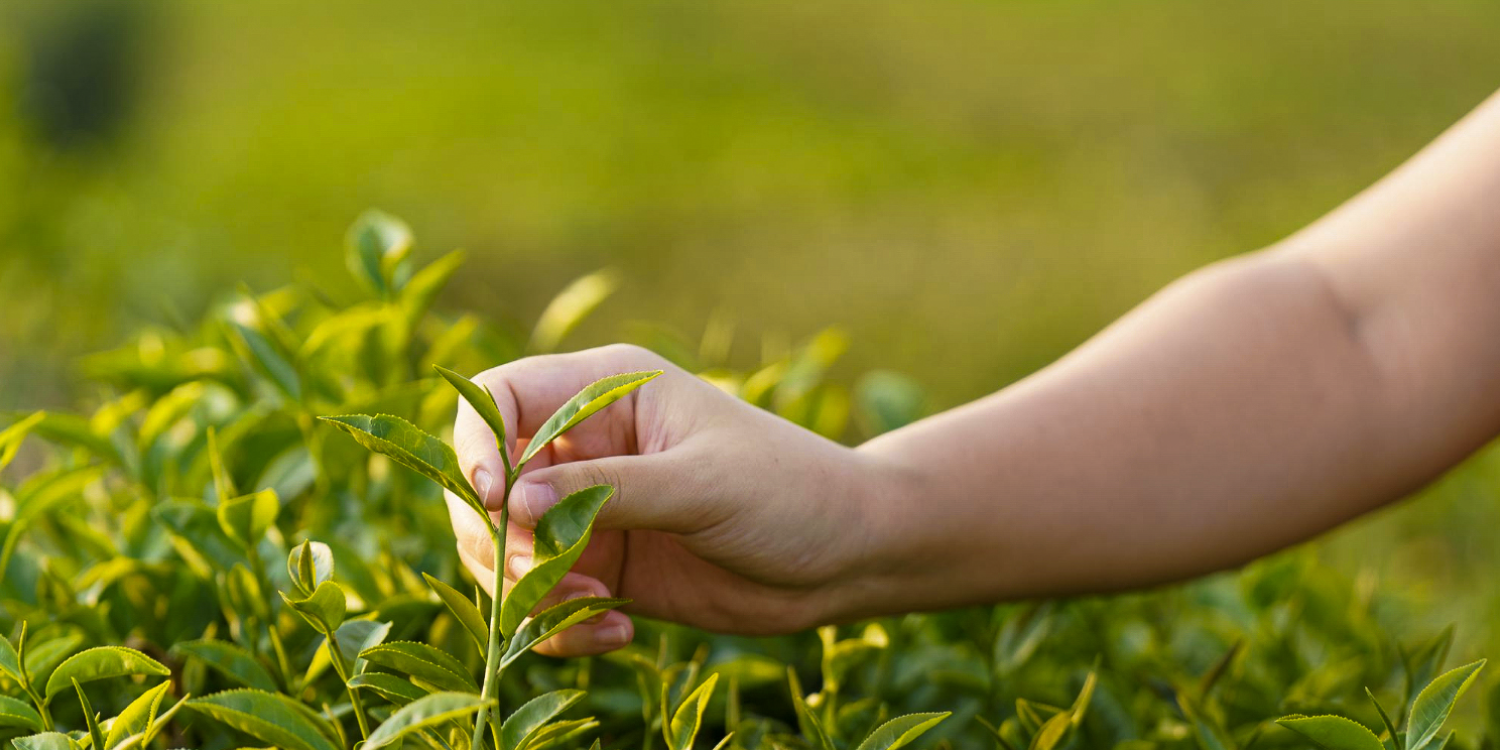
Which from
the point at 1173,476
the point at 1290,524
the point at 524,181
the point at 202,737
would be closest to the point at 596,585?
the point at 202,737

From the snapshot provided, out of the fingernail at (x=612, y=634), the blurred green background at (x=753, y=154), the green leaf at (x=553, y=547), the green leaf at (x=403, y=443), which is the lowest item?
the blurred green background at (x=753, y=154)

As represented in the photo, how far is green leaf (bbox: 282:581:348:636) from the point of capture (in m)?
0.79

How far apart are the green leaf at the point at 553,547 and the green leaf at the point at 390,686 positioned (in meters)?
0.07

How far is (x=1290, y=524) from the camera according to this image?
1360 mm

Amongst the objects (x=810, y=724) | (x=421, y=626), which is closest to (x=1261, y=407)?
(x=810, y=724)

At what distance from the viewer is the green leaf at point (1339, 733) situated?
2.69ft

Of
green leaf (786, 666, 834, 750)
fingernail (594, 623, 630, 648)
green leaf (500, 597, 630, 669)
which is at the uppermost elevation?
green leaf (500, 597, 630, 669)

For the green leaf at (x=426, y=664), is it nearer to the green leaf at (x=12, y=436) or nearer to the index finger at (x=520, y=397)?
the index finger at (x=520, y=397)

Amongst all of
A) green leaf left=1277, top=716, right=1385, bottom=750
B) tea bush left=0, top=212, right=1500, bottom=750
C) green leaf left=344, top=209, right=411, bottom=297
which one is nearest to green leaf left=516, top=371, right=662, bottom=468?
tea bush left=0, top=212, right=1500, bottom=750

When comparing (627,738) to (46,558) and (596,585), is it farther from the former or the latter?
(46,558)

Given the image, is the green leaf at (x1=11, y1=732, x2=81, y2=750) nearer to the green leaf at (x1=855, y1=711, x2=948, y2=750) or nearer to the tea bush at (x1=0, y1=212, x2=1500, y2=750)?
the tea bush at (x1=0, y1=212, x2=1500, y2=750)

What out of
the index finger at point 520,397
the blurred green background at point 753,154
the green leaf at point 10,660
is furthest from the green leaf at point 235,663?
the blurred green background at point 753,154

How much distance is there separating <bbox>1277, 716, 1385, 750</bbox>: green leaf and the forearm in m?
0.42

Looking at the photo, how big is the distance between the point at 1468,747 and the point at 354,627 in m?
0.94
